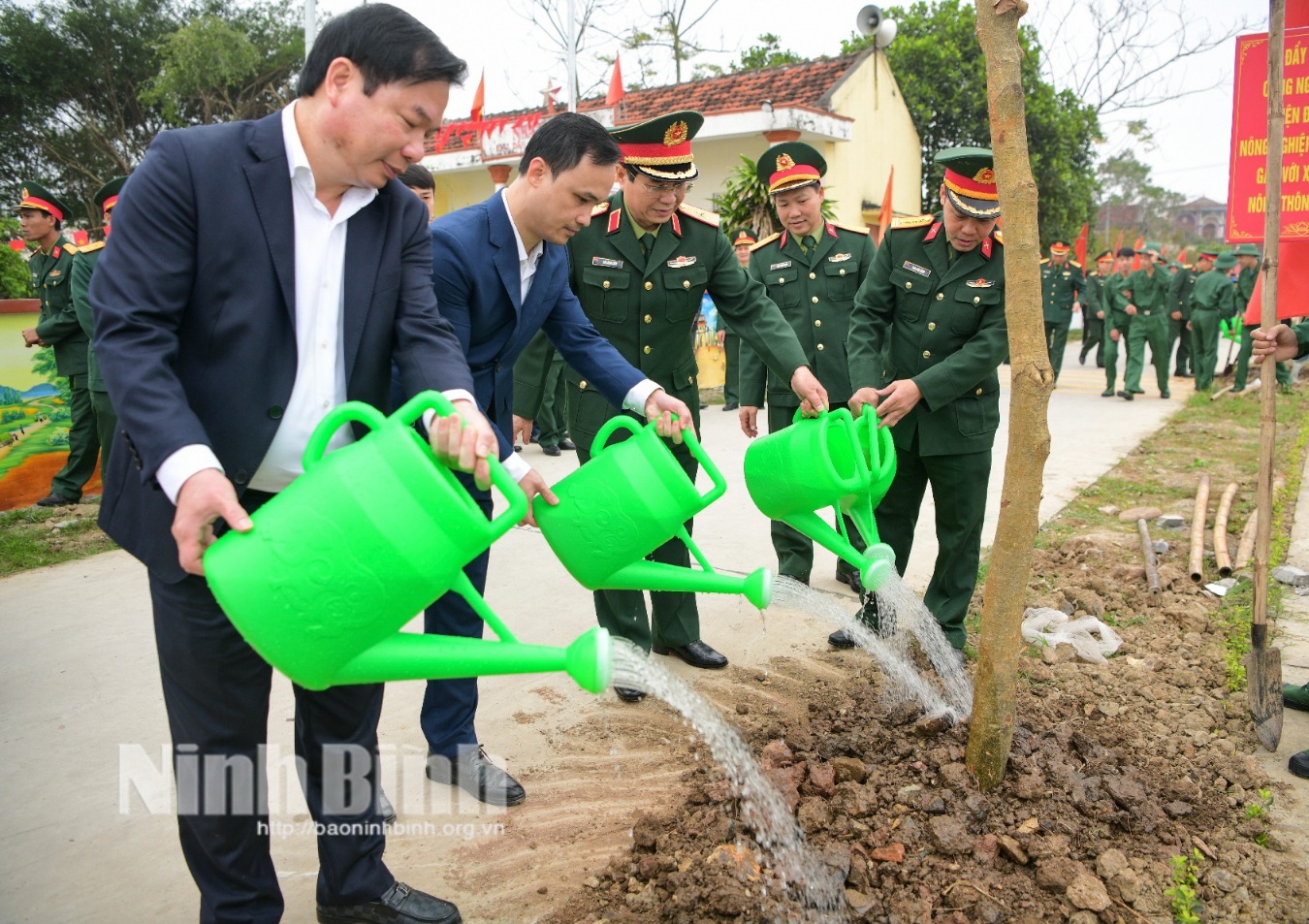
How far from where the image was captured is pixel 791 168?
15.2 ft

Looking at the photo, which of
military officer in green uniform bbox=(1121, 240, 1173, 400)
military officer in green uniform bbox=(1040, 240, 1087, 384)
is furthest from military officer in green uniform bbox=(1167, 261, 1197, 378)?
military officer in green uniform bbox=(1121, 240, 1173, 400)

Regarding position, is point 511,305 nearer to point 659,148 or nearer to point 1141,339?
point 659,148

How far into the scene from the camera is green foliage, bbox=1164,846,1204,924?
206 cm

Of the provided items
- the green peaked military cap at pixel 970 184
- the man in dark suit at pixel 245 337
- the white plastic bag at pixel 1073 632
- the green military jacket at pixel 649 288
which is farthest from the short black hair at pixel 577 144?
the white plastic bag at pixel 1073 632

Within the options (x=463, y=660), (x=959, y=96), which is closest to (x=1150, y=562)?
(x=463, y=660)

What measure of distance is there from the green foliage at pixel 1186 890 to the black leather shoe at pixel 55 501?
244 inches

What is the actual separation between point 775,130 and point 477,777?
1211 cm

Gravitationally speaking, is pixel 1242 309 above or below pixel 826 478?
above

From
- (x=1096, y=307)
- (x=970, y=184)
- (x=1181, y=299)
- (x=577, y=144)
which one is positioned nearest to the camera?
(x=577, y=144)

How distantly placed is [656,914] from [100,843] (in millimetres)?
1400

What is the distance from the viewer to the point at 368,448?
1388mm

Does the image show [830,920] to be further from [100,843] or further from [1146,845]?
[100,843]

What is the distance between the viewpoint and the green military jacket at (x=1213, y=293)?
12.3 meters

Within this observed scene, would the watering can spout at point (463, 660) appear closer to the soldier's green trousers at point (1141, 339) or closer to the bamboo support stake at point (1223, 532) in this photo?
the bamboo support stake at point (1223, 532)
